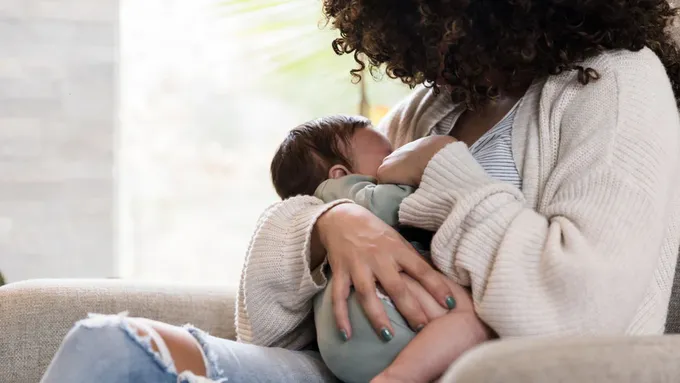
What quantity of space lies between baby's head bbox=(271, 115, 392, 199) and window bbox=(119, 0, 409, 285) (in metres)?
1.07

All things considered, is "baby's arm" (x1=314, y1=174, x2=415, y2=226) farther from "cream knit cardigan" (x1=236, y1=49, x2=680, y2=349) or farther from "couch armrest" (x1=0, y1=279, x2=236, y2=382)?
"couch armrest" (x1=0, y1=279, x2=236, y2=382)

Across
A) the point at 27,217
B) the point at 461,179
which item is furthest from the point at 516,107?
the point at 27,217

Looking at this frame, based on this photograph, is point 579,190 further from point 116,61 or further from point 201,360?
point 116,61

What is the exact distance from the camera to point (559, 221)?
1.05 metres

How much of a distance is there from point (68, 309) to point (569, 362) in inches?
36.2

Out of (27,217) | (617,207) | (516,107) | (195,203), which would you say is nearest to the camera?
(617,207)

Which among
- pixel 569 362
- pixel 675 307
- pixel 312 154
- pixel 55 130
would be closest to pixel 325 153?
pixel 312 154

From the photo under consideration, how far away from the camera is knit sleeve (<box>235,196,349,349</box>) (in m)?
1.25

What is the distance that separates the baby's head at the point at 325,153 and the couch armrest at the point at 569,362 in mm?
632

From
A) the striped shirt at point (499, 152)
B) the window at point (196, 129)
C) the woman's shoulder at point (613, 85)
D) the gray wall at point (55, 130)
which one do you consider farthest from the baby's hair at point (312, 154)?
the gray wall at point (55, 130)

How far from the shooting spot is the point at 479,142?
130cm

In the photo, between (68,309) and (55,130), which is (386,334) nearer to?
(68,309)

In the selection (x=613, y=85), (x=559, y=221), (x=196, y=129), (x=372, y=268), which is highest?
(x=613, y=85)

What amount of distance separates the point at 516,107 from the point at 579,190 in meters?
0.26
